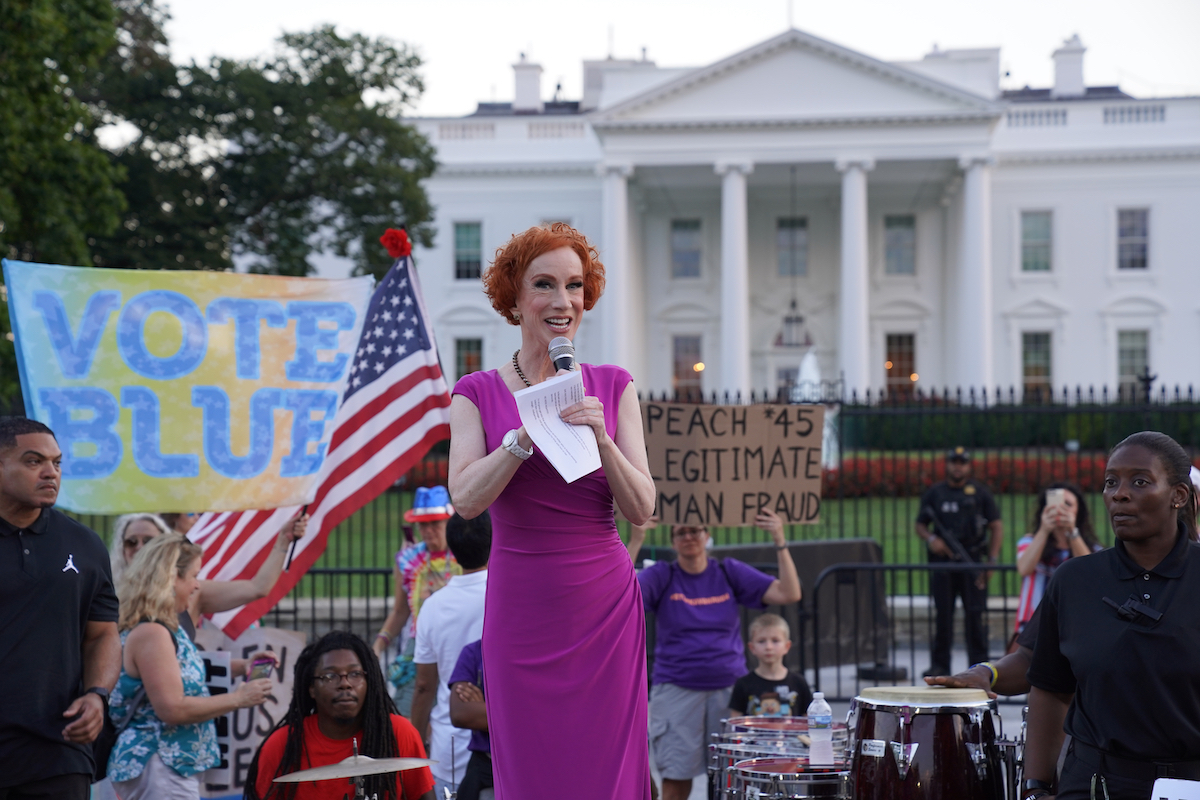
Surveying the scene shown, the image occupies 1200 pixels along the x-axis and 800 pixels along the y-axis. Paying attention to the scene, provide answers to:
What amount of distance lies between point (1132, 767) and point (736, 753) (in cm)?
197

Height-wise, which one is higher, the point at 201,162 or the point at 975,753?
the point at 201,162

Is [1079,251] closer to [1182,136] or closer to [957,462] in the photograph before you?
[1182,136]

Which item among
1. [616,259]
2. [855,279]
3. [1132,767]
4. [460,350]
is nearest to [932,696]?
[1132,767]

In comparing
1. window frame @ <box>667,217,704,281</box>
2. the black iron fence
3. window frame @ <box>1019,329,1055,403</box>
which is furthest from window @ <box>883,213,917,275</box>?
the black iron fence

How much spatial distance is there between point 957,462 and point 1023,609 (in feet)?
13.1

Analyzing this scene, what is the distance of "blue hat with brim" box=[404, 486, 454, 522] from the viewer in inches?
272

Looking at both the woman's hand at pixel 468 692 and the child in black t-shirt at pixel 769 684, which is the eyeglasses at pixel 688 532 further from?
the woman's hand at pixel 468 692

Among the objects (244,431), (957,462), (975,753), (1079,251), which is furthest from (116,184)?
(1079,251)

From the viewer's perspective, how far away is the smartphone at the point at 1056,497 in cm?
744

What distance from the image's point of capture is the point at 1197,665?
10.6 feet

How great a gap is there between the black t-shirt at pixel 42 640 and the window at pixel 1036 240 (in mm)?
44106

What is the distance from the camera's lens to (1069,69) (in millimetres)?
49344

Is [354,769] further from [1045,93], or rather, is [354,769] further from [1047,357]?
[1045,93]

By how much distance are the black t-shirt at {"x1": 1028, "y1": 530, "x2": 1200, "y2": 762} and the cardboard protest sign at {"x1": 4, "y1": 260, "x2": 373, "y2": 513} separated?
3.94m
